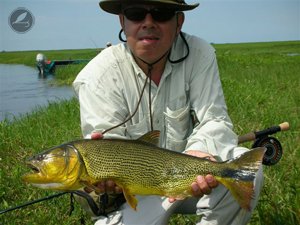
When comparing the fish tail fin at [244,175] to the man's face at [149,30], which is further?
the man's face at [149,30]

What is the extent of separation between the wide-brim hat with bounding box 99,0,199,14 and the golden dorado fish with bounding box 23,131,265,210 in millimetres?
1045

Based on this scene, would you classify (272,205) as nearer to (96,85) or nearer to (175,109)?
(175,109)

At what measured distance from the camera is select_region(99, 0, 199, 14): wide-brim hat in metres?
3.26

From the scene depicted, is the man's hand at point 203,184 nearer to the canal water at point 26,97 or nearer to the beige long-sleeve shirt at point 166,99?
the beige long-sleeve shirt at point 166,99

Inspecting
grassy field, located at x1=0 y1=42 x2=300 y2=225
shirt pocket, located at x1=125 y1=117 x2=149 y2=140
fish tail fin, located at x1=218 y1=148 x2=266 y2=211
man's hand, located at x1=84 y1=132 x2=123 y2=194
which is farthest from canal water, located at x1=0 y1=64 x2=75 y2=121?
fish tail fin, located at x1=218 y1=148 x2=266 y2=211

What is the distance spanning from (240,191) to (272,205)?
114cm

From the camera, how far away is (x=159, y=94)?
3.54m

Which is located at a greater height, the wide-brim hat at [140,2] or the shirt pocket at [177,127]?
the wide-brim hat at [140,2]

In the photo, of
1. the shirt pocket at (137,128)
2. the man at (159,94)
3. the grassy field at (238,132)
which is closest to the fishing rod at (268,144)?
the grassy field at (238,132)

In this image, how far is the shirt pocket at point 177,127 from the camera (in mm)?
3535

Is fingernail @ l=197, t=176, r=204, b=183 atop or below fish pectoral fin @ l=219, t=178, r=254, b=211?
atop

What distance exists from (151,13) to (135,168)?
1.26 m

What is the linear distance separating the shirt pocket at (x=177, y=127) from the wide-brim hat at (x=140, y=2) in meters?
0.82

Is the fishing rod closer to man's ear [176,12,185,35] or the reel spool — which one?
the reel spool
